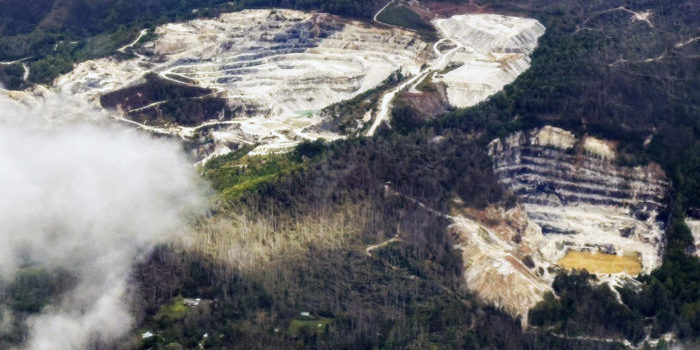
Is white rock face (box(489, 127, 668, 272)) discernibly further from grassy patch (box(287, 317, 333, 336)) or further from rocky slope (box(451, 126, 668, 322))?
grassy patch (box(287, 317, 333, 336))

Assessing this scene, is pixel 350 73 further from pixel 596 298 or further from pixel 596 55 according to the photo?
pixel 596 298

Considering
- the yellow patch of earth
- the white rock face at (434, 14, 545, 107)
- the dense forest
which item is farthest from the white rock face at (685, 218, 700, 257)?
the white rock face at (434, 14, 545, 107)

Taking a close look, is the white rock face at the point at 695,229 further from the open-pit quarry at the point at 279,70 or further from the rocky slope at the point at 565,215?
the open-pit quarry at the point at 279,70

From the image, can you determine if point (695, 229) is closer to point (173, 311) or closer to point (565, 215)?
point (565, 215)

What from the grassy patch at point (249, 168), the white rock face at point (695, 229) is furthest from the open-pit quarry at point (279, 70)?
the white rock face at point (695, 229)

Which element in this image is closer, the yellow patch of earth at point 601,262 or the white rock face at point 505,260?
the white rock face at point 505,260

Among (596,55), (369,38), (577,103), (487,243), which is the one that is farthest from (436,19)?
(487,243)

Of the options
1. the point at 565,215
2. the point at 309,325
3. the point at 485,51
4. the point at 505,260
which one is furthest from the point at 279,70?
the point at 309,325
